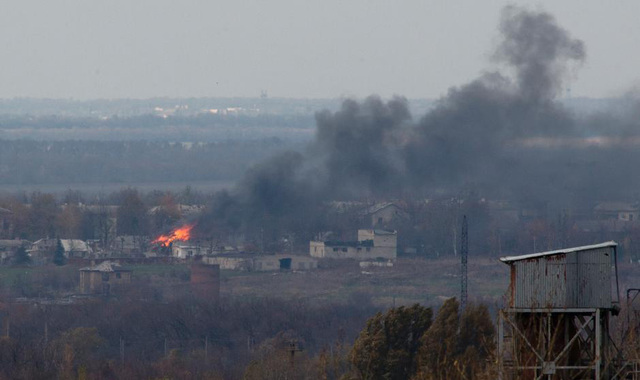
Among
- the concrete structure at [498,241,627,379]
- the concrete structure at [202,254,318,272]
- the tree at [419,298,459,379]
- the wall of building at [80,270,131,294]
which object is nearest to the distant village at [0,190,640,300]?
the concrete structure at [202,254,318,272]

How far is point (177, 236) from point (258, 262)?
919cm

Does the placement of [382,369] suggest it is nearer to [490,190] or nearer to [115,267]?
[115,267]

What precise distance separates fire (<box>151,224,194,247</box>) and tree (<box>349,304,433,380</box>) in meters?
54.3

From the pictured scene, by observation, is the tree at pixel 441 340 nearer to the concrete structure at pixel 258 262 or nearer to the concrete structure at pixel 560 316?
the concrete structure at pixel 560 316

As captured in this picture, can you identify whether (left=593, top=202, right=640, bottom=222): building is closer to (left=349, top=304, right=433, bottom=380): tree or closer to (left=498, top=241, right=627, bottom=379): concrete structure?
(left=349, top=304, right=433, bottom=380): tree

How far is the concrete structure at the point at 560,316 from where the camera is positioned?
2545 cm

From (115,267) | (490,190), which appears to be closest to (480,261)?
(490,190)

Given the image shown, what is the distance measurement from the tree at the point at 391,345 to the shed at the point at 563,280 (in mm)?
11878

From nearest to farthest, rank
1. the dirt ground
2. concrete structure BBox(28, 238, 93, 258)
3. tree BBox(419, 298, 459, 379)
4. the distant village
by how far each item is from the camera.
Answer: tree BBox(419, 298, 459, 379)
the dirt ground
the distant village
concrete structure BBox(28, 238, 93, 258)

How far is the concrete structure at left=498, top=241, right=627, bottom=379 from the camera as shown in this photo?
25.5 m

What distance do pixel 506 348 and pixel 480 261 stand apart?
6270 centimetres

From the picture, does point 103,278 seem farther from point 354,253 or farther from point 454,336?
point 454,336

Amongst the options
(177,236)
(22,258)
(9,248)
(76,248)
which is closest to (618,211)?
(177,236)

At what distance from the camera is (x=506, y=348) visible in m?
26.9
